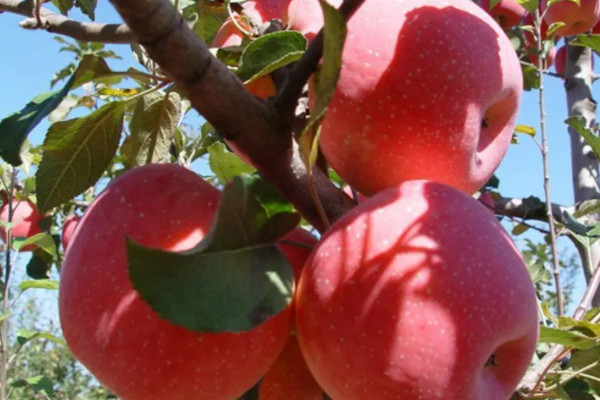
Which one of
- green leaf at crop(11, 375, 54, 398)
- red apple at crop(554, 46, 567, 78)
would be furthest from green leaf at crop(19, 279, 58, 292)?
red apple at crop(554, 46, 567, 78)

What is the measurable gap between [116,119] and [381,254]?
0.38 meters

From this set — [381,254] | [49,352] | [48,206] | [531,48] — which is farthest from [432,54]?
[49,352]

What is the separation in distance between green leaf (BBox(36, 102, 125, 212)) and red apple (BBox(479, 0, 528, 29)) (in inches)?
88.0

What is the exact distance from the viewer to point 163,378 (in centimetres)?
55

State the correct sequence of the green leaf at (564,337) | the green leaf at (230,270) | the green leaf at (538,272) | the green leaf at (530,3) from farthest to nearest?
1. the green leaf at (530,3)
2. the green leaf at (538,272)
3. the green leaf at (564,337)
4. the green leaf at (230,270)

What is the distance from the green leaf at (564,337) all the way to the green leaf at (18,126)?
0.64 metres

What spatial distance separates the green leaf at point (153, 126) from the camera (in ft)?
2.65

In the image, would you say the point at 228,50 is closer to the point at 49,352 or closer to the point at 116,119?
the point at 116,119

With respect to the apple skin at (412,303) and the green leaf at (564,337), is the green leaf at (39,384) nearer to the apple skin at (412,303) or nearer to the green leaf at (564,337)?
the green leaf at (564,337)

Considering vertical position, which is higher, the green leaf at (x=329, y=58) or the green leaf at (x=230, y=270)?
the green leaf at (x=329, y=58)

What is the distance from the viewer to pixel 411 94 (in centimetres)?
63

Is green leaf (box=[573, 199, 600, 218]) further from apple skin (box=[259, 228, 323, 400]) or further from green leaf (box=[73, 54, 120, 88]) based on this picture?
green leaf (box=[73, 54, 120, 88])

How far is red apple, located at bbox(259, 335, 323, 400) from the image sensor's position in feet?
2.27

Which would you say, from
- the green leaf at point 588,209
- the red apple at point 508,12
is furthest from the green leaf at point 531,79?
the green leaf at point 588,209
